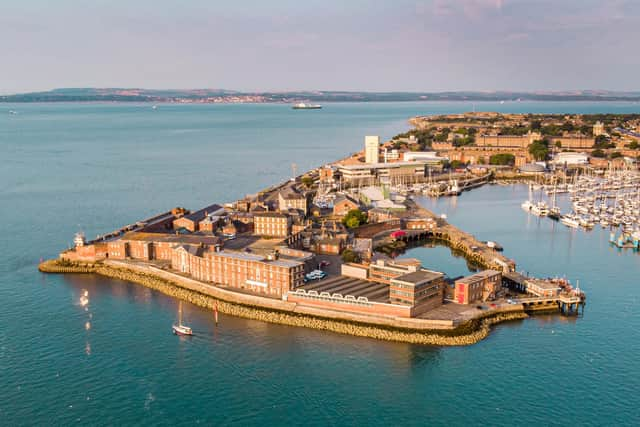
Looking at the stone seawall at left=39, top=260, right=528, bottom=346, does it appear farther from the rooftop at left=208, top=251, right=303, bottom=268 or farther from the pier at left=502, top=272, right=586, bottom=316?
the rooftop at left=208, top=251, right=303, bottom=268

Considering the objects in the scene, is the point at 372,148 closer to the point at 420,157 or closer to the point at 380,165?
the point at 380,165

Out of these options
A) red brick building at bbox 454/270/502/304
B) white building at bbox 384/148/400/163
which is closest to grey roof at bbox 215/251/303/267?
red brick building at bbox 454/270/502/304

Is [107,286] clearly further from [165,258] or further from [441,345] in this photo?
[441,345]

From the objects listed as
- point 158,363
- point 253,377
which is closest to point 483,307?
point 253,377

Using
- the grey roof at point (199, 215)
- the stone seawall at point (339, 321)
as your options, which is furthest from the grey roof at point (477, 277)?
the grey roof at point (199, 215)

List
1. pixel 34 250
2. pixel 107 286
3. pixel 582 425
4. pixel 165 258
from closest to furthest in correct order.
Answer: pixel 582 425 < pixel 107 286 < pixel 165 258 < pixel 34 250

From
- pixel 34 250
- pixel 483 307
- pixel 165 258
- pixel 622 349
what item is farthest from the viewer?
pixel 34 250

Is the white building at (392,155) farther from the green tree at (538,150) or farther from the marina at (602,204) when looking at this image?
the marina at (602,204)
